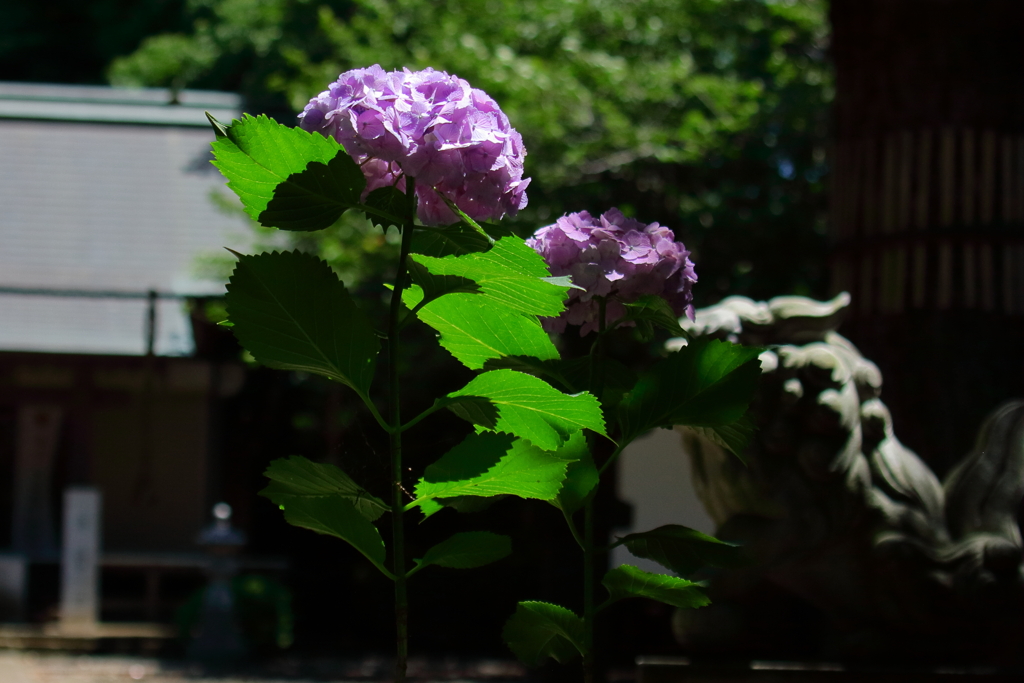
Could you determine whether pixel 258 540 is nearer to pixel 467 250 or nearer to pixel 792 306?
pixel 792 306

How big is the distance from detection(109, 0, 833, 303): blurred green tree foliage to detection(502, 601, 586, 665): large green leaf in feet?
17.2

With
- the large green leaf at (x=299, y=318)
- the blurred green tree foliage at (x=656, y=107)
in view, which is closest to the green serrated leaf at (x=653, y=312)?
the large green leaf at (x=299, y=318)

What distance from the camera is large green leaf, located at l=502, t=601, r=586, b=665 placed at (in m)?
1.15

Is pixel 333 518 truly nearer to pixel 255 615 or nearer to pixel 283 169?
pixel 283 169

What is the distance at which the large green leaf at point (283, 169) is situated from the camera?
37.5 inches

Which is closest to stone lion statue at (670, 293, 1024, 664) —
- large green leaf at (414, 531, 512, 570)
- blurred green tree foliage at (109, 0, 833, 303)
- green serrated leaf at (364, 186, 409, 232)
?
large green leaf at (414, 531, 512, 570)

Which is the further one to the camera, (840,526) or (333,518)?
(840,526)

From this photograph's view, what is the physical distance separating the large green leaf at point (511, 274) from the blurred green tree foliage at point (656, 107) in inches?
210

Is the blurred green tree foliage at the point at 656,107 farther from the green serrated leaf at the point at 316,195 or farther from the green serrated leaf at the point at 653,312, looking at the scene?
the green serrated leaf at the point at 316,195

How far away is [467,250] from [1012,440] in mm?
2157

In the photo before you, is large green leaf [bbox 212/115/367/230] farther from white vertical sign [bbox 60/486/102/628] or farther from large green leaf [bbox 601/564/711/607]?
white vertical sign [bbox 60/486/102/628]

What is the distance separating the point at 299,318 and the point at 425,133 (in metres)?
0.21

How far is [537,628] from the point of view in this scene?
1.16 meters

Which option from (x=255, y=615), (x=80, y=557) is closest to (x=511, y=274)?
(x=255, y=615)
